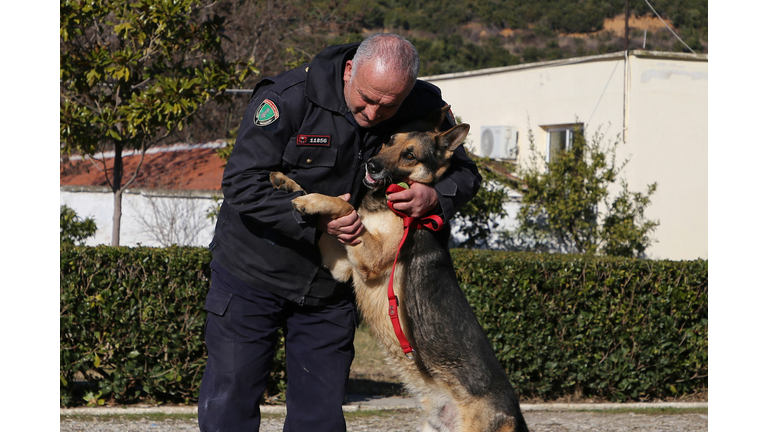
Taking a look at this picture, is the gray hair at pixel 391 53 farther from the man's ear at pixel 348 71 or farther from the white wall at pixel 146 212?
the white wall at pixel 146 212

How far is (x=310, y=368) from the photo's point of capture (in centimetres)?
331

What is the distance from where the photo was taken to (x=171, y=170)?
15.7 m

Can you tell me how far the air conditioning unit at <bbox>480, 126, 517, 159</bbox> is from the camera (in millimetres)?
15367

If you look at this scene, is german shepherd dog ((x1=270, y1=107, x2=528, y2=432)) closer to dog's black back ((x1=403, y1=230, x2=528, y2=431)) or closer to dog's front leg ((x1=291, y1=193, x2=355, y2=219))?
dog's black back ((x1=403, y1=230, x2=528, y2=431))

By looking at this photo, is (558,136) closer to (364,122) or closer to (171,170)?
(171,170)

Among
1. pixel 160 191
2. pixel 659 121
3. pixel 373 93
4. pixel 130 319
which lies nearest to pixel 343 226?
pixel 373 93

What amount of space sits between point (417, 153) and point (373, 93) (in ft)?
1.98

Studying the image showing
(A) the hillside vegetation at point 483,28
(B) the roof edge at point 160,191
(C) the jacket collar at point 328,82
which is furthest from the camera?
(A) the hillside vegetation at point 483,28

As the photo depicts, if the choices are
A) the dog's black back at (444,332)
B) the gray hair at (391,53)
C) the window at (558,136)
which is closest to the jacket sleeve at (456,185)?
the dog's black back at (444,332)

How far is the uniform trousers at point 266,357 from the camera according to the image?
3.16 m

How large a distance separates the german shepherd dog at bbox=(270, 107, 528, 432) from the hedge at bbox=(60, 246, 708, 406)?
9.48ft

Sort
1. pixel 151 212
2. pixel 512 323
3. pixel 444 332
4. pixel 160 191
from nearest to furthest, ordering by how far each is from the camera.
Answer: pixel 444 332 → pixel 512 323 → pixel 160 191 → pixel 151 212

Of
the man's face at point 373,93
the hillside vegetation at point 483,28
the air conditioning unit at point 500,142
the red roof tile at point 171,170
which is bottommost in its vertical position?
the man's face at point 373,93

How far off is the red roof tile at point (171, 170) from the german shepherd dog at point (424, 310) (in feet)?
35.4
